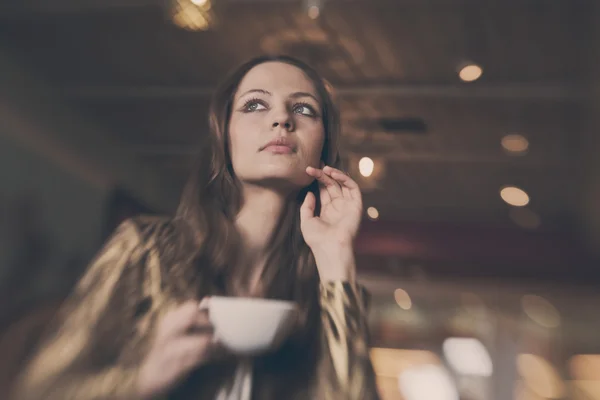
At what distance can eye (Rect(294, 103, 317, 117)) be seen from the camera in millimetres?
687

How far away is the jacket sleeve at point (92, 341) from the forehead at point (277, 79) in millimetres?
248

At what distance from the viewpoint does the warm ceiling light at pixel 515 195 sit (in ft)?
2.47

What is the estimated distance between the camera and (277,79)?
2.29 ft

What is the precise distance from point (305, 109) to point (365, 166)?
113mm

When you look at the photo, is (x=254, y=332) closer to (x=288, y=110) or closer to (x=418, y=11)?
(x=288, y=110)

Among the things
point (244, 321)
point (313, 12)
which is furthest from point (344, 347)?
point (313, 12)

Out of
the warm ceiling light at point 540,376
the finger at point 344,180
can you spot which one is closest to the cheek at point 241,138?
the finger at point 344,180

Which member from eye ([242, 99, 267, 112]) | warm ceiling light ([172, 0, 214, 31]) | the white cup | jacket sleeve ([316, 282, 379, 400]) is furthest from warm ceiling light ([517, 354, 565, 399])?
warm ceiling light ([172, 0, 214, 31])

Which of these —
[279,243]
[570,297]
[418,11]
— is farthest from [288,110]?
[570,297]

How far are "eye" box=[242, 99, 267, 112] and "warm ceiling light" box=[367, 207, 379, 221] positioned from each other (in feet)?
0.62

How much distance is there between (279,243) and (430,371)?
0.25 metres

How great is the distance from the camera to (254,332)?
1.79 feet

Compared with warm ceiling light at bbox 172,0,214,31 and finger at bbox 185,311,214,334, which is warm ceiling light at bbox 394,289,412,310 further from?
warm ceiling light at bbox 172,0,214,31

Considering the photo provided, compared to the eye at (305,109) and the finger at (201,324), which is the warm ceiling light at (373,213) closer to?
the eye at (305,109)
